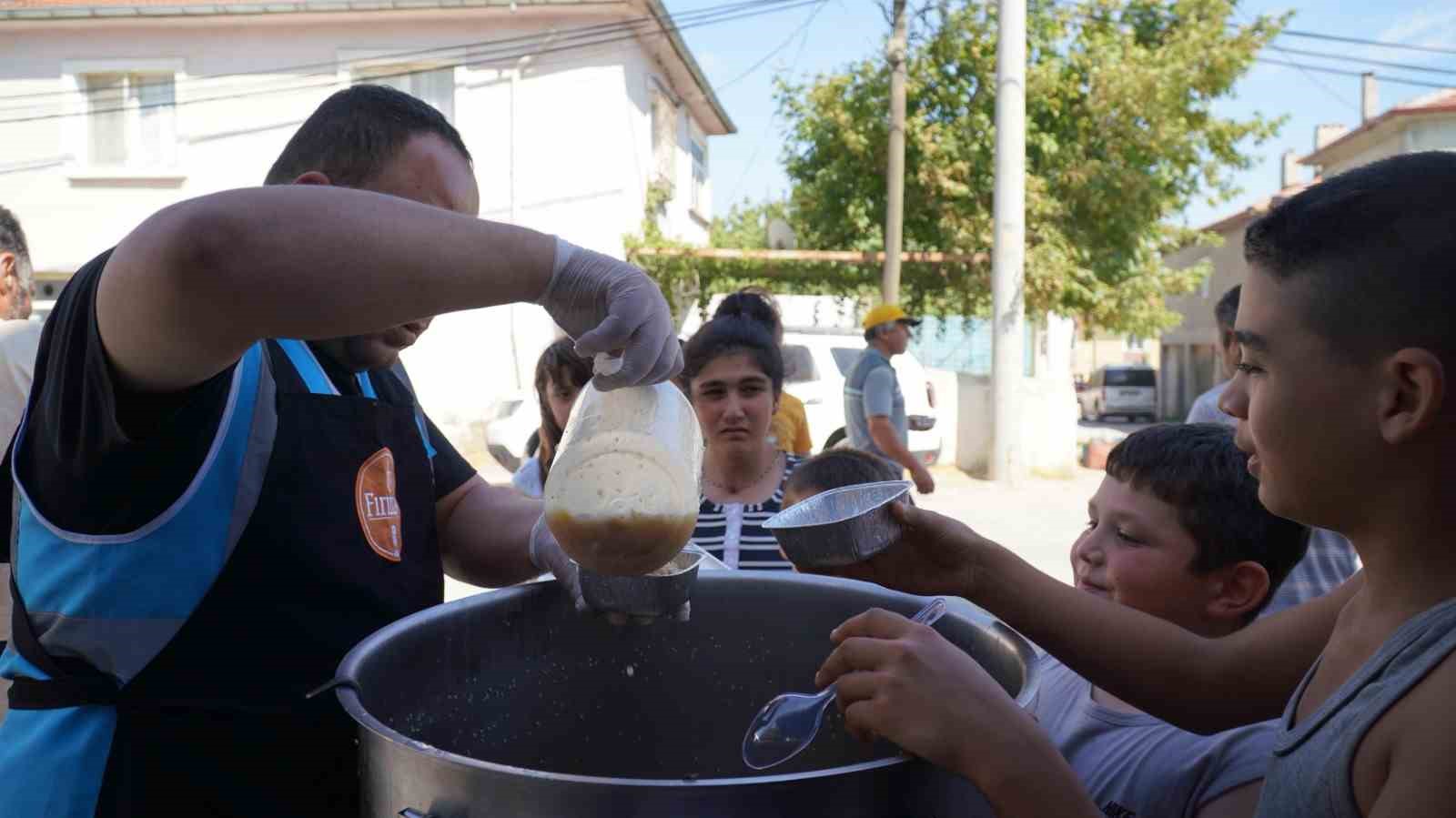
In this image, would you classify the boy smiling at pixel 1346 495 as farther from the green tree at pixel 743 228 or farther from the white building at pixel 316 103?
the green tree at pixel 743 228

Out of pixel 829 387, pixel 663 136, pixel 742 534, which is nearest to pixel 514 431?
pixel 829 387

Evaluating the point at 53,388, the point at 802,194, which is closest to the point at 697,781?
the point at 53,388

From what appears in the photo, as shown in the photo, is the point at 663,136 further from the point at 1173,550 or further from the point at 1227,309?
the point at 1173,550

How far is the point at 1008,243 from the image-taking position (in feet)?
36.6

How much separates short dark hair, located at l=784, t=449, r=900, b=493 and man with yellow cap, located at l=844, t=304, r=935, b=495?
8.87ft

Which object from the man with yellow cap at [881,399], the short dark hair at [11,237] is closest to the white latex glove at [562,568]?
the short dark hair at [11,237]

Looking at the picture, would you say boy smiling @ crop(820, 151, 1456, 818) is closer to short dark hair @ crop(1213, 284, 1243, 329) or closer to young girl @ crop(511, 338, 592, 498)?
short dark hair @ crop(1213, 284, 1243, 329)

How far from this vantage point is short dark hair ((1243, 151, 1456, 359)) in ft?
3.47

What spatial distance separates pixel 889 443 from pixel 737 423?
2.65m

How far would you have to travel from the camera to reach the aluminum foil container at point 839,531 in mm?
1552

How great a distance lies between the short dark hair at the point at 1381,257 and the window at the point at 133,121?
14.6 metres

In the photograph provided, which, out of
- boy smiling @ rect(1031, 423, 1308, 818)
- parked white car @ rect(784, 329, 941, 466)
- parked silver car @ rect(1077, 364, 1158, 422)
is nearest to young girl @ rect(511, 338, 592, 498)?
boy smiling @ rect(1031, 423, 1308, 818)

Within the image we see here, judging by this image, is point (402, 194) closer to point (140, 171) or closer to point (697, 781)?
point (697, 781)

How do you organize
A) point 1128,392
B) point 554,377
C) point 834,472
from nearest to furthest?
point 834,472, point 554,377, point 1128,392
